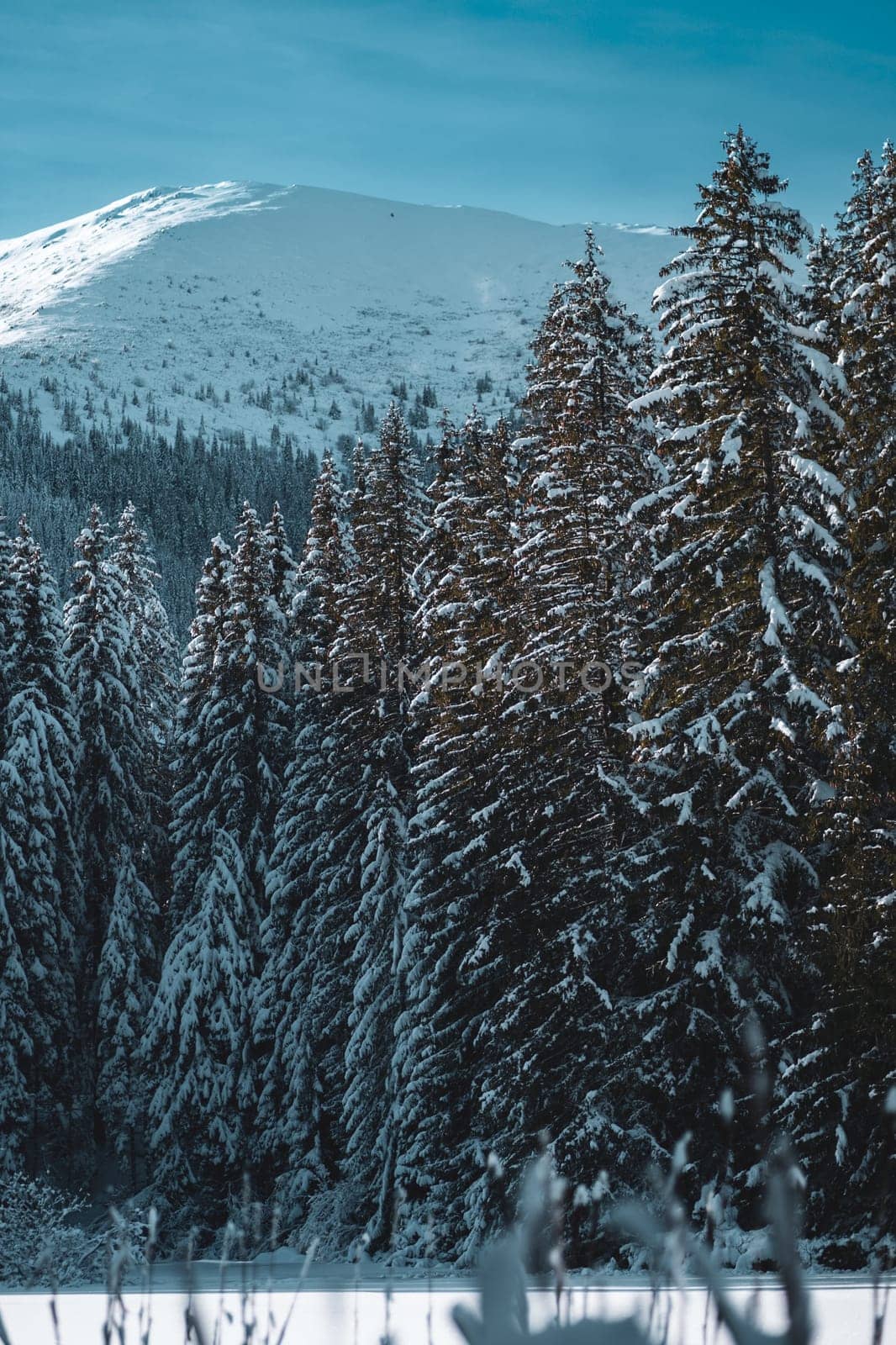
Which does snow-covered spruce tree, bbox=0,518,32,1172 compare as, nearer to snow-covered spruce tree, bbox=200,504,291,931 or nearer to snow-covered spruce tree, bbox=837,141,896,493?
snow-covered spruce tree, bbox=200,504,291,931

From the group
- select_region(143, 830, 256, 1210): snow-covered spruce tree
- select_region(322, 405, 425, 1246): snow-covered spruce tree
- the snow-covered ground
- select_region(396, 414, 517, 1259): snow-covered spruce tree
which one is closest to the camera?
the snow-covered ground

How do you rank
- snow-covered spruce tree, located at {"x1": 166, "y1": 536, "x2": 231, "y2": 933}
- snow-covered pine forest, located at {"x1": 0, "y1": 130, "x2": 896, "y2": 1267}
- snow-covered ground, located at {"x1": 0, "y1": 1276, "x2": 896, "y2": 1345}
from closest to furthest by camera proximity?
snow-covered ground, located at {"x1": 0, "y1": 1276, "x2": 896, "y2": 1345} < snow-covered pine forest, located at {"x1": 0, "y1": 130, "x2": 896, "y2": 1267} < snow-covered spruce tree, located at {"x1": 166, "y1": 536, "x2": 231, "y2": 933}

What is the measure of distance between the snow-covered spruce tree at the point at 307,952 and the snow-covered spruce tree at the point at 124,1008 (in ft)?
12.8

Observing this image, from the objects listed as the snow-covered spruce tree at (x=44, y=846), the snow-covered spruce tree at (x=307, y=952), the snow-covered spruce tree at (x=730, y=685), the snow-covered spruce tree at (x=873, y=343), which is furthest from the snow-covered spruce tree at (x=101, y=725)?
the snow-covered spruce tree at (x=873, y=343)

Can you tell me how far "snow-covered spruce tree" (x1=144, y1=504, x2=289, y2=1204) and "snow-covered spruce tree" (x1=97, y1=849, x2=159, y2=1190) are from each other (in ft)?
2.90

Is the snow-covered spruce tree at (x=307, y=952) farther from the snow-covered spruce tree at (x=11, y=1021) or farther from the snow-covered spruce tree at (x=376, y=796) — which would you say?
the snow-covered spruce tree at (x=11, y=1021)

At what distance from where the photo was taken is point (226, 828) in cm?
2806

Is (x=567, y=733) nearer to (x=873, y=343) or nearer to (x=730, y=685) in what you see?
(x=730, y=685)

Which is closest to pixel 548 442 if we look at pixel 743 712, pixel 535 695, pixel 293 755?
pixel 535 695

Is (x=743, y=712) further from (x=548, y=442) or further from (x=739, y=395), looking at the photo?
(x=548, y=442)

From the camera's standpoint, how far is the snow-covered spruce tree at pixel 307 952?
2464cm

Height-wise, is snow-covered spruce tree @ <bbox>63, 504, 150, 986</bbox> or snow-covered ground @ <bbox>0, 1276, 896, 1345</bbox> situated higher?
snow-covered spruce tree @ <bbox>63, 504, 150, 986</bbox>

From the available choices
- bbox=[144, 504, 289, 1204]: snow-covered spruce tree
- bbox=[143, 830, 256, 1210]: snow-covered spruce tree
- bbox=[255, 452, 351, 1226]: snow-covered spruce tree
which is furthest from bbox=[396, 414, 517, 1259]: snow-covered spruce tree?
bbox=[144, 504, 289, 1204]: snow-covered spruce tree

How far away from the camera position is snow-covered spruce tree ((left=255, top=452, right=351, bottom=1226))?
2464 cm
